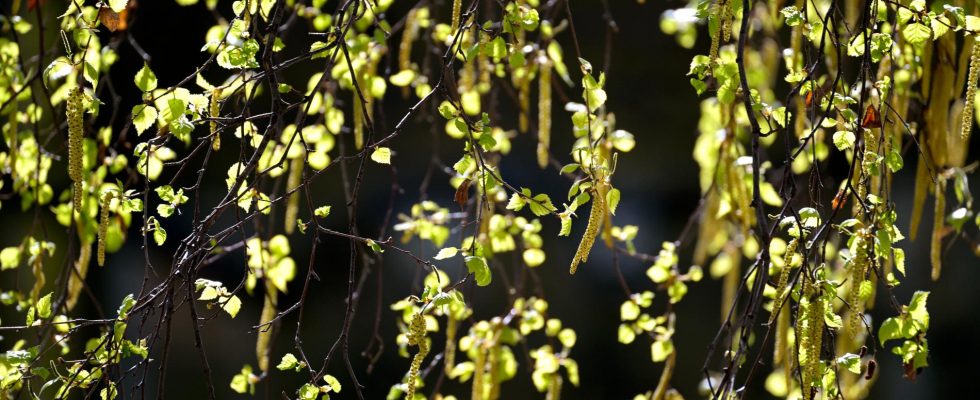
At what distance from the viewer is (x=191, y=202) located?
2484 millimetres

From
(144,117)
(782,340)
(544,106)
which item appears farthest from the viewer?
(544,106)

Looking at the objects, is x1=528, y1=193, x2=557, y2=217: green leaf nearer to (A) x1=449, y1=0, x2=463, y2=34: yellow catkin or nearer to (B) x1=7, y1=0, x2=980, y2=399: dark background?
(A) x1=449, y1=0, x2=463, y2=34: yellow catkin

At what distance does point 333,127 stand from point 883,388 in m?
1.47

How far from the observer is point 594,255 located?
7.65ft

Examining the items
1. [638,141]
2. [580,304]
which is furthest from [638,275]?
[638,141]

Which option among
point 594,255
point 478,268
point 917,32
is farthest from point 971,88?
point 594,255

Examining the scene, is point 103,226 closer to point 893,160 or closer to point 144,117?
point 144,117

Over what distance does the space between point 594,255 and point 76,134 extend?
5.01 feet

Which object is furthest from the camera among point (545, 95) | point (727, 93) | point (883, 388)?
point (883, 388)

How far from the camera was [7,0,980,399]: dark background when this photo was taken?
2.28 metres

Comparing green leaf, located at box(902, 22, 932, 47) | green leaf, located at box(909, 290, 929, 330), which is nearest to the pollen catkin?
green leaf, located at box(902, 22, 932, 47)

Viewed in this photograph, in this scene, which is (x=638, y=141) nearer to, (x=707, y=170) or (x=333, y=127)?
(x=707, y=170)

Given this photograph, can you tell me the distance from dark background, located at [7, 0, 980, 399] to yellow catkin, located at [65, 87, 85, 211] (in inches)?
51.9

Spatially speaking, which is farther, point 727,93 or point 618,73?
point 618,73
